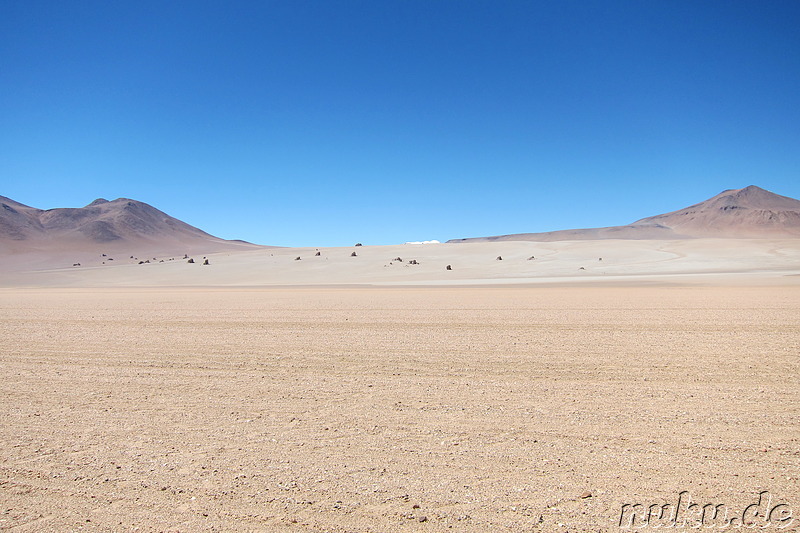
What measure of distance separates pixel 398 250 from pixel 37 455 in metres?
60.1

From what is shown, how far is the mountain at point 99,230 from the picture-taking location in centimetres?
11469

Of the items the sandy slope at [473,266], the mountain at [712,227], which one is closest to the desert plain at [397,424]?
the sandy slope at [473,266]

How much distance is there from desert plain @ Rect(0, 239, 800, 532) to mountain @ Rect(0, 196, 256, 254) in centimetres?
11684

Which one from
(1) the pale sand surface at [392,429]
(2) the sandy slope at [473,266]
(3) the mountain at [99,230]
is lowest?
(1) the pale sand surface at [392,429]

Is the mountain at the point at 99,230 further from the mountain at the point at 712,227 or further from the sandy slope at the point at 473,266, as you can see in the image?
the mountain at the point at 712,227

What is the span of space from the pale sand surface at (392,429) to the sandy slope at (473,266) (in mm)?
26611

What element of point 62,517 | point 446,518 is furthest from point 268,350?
point 446,518

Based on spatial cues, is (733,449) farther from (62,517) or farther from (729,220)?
(729,220)

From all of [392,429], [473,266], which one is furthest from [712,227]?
[392,429]

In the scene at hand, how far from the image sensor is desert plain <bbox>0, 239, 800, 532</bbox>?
3.97 meters

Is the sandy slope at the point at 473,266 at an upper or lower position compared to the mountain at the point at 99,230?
lower

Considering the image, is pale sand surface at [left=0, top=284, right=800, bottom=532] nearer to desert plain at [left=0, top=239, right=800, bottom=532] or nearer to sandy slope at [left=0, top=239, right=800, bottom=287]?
desert plain at [left=0, top=239, right=800, bottom=532]

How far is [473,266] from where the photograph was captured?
48.8m

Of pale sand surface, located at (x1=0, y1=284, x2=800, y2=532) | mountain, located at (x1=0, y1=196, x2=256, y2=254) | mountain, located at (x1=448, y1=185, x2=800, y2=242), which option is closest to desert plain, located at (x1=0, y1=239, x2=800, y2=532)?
pale sand surface, located at (x1=0, y1=284, x2=800, y2=532)
